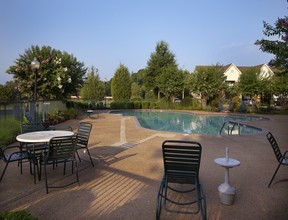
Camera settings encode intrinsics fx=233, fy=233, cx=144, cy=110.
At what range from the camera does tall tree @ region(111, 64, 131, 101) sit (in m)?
29.0

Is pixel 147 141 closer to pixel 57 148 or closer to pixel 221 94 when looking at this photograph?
pixel 57 148

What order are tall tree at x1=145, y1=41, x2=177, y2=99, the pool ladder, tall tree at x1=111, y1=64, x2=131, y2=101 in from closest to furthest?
the pool ladder → tall tree at x1=111, y1=64, x2=131, y2=101 → tall tree at x1=145, y1=41, x2=177, y2=99

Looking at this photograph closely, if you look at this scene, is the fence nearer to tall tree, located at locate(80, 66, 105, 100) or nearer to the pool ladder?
the pool ladder

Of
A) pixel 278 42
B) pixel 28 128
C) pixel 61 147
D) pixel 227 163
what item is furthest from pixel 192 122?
pixel 61 147

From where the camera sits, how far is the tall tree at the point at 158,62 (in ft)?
95.9

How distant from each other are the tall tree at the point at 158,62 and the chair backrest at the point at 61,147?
2547 centimetres

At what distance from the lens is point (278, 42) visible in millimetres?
4711

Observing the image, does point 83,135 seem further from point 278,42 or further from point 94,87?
point 94,87

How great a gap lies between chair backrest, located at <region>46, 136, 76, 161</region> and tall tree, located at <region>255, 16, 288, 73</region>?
13.8 feet

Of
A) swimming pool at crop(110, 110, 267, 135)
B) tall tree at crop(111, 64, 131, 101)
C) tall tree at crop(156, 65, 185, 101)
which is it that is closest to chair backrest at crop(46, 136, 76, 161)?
swimming pool at crop(110, 110, 267, 135)

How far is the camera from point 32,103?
1080 cm

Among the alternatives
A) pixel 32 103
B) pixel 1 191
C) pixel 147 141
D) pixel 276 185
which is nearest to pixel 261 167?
pixel 276 185

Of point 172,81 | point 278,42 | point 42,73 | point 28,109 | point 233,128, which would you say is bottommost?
point 233,128

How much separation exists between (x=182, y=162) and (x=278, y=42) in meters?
3.38
